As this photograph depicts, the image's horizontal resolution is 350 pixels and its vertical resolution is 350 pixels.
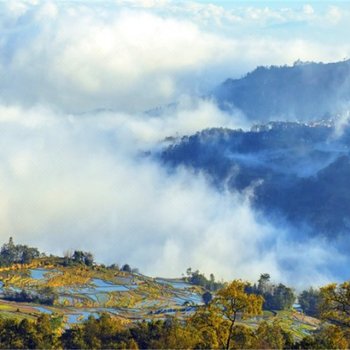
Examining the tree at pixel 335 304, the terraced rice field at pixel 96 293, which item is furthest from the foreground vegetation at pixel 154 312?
the terraced rice field at pixel 96 293

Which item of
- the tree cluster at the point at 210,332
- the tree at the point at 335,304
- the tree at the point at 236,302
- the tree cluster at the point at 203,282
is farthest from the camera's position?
the tree cluster at the point at 203,282

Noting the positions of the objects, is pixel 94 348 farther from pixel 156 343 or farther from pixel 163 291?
pixel 163 291

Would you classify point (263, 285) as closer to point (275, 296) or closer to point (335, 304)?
point (275, 296)

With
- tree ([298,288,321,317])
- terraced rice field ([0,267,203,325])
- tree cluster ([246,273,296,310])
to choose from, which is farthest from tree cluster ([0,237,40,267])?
tree ([298,288,321,317])

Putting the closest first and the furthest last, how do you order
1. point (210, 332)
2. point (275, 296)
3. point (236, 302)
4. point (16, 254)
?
point (236, 302)
point (210, 332)
point (275, 296)
point (16, 254)

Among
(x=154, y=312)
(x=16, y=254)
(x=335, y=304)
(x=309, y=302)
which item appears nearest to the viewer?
(x=335, y=304)

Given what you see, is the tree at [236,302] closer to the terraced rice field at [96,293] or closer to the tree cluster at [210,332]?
the tree cluster at [210,332]

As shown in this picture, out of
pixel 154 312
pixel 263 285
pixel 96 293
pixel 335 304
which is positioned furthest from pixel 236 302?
pixel 263 285

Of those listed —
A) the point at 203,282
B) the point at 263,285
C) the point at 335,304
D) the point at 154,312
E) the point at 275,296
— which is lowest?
the point at 335,304
